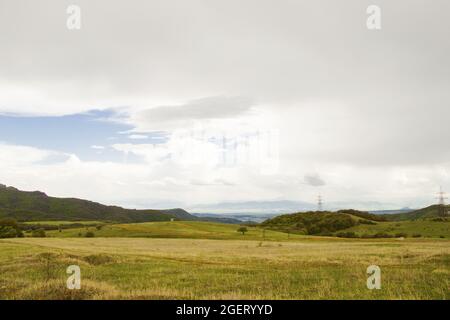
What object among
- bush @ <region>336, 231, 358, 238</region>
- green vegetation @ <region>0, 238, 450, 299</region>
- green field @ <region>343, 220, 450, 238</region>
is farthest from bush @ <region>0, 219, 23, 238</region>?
green field @ <region>343, 220, 450, 238</region>

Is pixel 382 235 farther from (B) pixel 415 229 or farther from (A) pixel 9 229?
(A) pixel 9 229

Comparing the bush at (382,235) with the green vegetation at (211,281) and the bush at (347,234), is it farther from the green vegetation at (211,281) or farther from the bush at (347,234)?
the green vegetation at (211,281)

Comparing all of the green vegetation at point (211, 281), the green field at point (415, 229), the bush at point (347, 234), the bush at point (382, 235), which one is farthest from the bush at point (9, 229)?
the green field at point (415, 229)

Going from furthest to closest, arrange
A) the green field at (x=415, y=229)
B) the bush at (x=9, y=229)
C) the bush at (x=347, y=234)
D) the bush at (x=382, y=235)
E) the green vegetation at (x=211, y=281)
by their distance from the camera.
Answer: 1. the bush at (x=347, y=234)
2. the bush at (x=382, y=235)
3. the green field at (x=415, y=229)
4. the bush at (x=9, y=229)
5. the green vegetation at (x=211, y=281)

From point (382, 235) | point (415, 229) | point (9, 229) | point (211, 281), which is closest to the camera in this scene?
point (211, 281)

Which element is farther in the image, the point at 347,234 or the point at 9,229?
the point at 347,234

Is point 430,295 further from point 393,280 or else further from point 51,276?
point 51,276

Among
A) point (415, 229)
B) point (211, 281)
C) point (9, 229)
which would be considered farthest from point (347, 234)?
point (211, 281)

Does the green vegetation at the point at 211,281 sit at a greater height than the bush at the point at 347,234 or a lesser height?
greater

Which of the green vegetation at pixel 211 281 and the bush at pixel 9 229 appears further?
the bush at pixel 9 229

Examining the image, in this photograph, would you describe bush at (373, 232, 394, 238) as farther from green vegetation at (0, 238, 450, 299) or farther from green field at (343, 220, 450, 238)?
green vegetation at (0, 238, 450, 299)

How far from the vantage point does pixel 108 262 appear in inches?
1563
